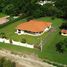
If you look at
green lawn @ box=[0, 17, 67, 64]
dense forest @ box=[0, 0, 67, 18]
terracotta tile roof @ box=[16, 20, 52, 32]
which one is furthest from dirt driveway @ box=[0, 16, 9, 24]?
terracotta tile roof @ box=[16, 20, 52, 32]

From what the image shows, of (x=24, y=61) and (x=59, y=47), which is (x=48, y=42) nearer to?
(x=59, y=47)

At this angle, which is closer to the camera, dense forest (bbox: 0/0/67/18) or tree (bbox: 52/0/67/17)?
tree (bbox: 52/0/67/17)

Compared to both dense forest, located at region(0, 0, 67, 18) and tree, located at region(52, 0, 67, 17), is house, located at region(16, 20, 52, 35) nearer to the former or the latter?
dense forest, located at region(0, 0, 67, 18)

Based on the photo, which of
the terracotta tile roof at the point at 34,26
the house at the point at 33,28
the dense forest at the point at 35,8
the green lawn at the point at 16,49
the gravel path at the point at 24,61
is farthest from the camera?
the dense forest at the point at 35,8

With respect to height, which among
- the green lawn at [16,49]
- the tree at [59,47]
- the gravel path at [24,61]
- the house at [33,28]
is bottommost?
the gravel path at [24,61]

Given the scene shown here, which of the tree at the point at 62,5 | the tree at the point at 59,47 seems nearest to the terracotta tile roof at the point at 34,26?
the tree at the point at 59,47

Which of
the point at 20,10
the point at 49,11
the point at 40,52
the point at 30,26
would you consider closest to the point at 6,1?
the point at 20,10

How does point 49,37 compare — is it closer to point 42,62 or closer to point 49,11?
point 42,62

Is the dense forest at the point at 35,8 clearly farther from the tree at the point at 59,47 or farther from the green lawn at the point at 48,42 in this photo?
the tree at the point at 59,47

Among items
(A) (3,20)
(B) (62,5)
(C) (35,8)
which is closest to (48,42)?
(B) (62,5)

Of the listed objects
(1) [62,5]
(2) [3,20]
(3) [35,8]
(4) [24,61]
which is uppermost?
(1) [62,5]
